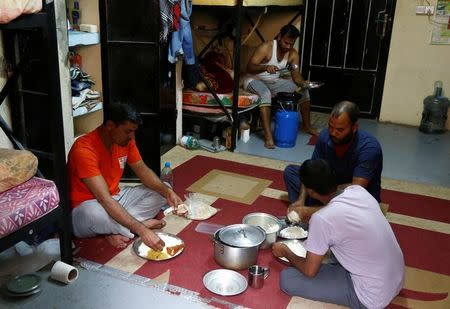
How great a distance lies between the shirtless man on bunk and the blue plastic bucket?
108 mm

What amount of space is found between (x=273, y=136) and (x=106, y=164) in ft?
9.14

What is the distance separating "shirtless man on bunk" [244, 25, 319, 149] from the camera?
5277mm

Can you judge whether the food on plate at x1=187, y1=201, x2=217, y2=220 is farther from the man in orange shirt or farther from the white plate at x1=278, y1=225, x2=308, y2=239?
the white plate at x1=278, y1=225, x2=308, y2=239

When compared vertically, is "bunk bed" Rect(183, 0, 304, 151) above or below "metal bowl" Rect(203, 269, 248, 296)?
above

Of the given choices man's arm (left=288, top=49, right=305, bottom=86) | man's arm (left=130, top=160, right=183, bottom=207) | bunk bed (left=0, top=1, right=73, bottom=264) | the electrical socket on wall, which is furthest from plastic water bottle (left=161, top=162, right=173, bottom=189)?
the electrical socket on wall

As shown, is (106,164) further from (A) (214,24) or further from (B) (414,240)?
(A) (214,24)

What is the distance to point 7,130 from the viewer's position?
117 inches

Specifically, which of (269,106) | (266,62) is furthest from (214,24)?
(269,106)

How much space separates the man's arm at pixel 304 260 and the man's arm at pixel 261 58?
2974 mm

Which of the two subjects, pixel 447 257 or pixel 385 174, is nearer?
pixel 447 257

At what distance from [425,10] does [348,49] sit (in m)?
1.08

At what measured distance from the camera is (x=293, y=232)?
10.3ft

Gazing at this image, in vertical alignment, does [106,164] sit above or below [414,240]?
above

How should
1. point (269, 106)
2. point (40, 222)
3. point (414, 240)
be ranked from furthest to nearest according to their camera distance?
point (269, 106) → point (414, 240) → point (40, 222)
